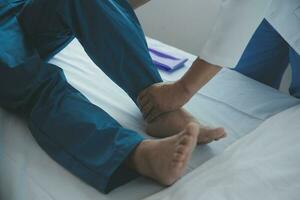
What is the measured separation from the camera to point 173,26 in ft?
6.56

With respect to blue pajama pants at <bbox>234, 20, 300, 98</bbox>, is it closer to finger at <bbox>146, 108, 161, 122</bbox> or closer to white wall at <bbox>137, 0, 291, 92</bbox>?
finger at <bbox>146, 108, 161, 122</bbox>

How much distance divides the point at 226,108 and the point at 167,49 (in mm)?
426

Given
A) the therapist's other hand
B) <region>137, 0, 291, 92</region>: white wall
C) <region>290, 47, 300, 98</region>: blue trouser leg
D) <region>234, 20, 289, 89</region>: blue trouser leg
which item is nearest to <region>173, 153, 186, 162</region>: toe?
the therapist's other hand

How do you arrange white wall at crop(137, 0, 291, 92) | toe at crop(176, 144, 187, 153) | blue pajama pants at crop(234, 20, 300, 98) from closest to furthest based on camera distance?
toe at crop(176, 144, 187, 153)
blue pajama pants at crop(234, 20, 300, 98)
white wall at crop(137, 0, 291, 92)

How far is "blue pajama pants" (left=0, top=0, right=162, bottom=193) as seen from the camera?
81 centimetres

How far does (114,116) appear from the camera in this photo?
3.28 feet

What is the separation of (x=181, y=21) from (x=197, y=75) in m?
1.13

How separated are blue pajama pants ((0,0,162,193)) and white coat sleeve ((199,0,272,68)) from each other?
20 cm

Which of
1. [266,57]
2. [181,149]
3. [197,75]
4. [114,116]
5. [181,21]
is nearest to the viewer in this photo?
[181,149]

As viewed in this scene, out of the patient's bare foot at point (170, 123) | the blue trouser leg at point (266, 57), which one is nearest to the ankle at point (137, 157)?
the patient's bare foot at point (170, 123)

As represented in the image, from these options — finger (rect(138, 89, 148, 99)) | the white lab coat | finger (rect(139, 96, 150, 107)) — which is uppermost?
the white lab coat

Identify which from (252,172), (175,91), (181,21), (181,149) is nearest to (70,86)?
(175,91)

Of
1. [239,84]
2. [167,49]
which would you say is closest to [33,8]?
[167,49]

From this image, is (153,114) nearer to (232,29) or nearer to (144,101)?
(144,101)
